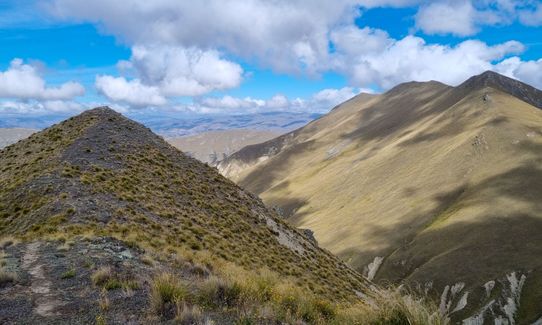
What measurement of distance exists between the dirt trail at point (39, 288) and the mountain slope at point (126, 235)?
2.6 inches

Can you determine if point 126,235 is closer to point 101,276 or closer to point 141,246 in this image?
point 141,246

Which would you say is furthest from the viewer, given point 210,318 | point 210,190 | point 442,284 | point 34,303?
point 442,284

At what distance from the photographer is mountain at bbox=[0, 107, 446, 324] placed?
14094 mm

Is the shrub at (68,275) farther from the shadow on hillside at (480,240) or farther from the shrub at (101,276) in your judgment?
the shadow on hillside at (480,240)

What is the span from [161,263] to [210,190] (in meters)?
26.9

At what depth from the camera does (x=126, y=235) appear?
2614cm

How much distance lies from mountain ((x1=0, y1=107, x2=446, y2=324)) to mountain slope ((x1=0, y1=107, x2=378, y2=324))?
96 mm

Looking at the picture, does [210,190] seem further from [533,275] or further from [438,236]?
[438,236]

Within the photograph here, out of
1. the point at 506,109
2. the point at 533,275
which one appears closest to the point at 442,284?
the point at 533,275

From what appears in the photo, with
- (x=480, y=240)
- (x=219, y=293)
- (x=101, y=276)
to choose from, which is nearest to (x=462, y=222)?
(x=480, y=240)

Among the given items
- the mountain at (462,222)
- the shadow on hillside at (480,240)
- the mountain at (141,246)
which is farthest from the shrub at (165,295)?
the shadow on hillside at (480,240)

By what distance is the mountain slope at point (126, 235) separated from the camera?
15031 millimetres

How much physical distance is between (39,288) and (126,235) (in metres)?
9.87

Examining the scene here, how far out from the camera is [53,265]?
19.3 metres
